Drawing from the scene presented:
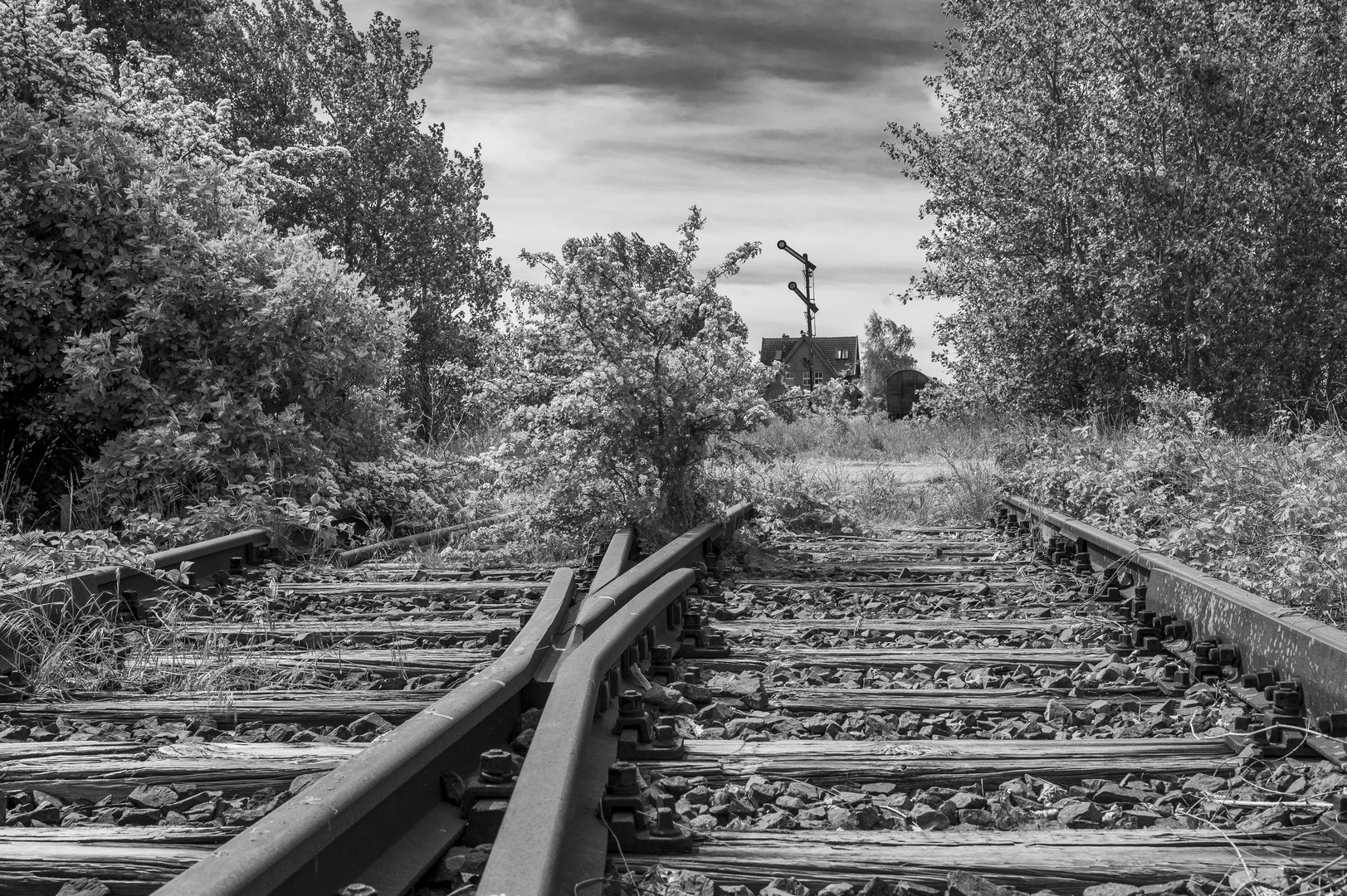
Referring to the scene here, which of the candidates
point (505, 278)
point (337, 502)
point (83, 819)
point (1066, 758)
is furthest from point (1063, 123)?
point (83, 819)

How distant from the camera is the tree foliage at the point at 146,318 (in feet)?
26.9

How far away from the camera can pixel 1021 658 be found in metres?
3.76

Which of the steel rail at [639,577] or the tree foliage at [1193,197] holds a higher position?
the tree foliage at [1193,197]

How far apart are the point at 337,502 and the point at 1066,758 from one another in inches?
245

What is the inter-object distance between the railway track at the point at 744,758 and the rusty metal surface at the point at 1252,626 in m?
0.01

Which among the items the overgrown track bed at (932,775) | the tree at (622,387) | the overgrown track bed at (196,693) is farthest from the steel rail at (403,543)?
the overgrown track bed at (932,775)

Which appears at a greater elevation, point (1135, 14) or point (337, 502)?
point (1135, 14)

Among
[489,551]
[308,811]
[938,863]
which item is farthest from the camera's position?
[489,551]

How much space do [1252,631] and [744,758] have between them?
1.84 meters

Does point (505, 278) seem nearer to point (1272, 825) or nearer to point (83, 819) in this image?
point (83, 819)

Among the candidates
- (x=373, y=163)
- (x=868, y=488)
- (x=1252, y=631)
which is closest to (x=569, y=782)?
(x=1252, y=631)

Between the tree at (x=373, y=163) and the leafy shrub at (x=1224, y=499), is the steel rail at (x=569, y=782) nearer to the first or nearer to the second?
the leafy shrub at (x=1224, y=499)

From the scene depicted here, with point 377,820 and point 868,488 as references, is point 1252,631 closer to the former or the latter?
point 377,820

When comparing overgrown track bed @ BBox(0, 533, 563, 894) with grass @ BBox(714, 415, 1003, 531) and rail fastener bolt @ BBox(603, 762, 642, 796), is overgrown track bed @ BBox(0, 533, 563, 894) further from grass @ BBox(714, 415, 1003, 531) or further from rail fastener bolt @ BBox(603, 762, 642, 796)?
grass @ BBox(714, 415, 1003, 531)
